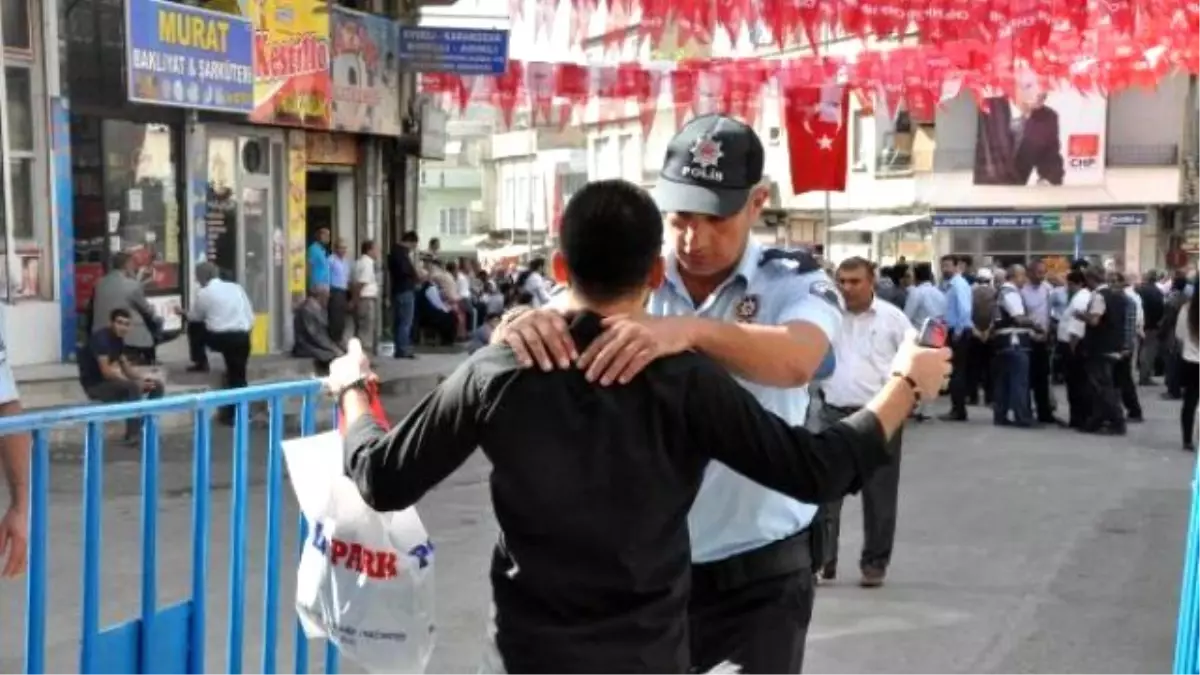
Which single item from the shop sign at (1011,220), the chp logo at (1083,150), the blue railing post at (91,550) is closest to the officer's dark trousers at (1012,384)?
the blue railing post at (91,550)

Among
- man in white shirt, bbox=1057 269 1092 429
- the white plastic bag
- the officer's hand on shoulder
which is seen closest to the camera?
the officer's hand on shoulder

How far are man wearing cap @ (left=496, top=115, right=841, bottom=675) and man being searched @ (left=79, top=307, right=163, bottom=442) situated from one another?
373 inches

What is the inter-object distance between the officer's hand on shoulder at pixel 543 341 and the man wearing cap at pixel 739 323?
62cm

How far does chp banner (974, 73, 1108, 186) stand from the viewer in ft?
129

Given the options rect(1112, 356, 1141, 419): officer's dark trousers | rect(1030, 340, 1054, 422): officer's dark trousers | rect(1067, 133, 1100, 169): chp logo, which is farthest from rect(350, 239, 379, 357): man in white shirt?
rect(1067, 133, 1100, 169): chp logo

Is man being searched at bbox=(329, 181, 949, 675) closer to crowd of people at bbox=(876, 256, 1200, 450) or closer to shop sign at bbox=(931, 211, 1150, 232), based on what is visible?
crowd of people at bbox=(876, 256, 1200, 450)

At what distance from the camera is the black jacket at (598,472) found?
2.38 metres

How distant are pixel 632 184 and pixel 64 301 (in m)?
13.5

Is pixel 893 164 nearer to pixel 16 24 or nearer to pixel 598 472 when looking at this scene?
pixel 16 24

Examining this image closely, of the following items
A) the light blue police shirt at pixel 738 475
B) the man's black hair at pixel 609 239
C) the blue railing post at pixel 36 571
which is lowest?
the blue railing post at pixel 36 571

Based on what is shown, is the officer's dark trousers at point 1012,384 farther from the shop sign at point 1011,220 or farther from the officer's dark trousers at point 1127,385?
the shop sign at point 1011,220

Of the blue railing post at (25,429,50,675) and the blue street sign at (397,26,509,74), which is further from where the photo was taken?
the blue street sign at (397,26,509,74)

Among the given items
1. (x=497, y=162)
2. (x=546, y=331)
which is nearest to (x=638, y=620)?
(x=546, y=331)

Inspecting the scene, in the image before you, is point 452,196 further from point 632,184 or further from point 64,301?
point 632,184
